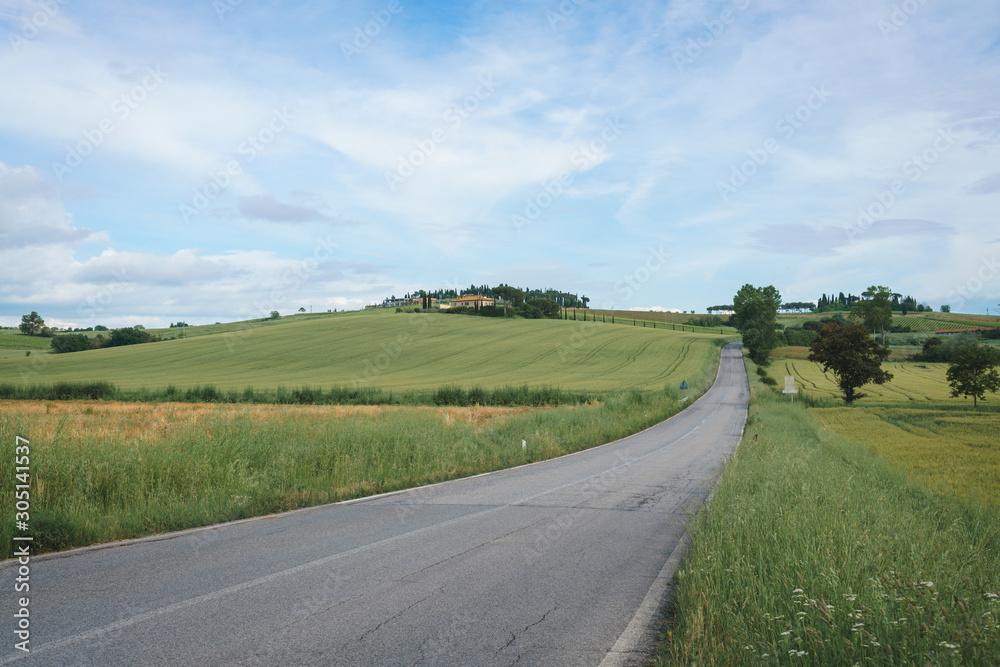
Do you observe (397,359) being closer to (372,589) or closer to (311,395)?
(311,395)

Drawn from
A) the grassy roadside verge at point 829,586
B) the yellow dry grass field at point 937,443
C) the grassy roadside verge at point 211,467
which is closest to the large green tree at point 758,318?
the yellow dry grass field at point 937,443

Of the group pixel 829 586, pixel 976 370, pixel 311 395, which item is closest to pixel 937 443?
pixel 829 586

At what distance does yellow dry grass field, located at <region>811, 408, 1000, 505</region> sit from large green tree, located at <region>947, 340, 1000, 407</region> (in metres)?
4.57

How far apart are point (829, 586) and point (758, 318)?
107643 mm

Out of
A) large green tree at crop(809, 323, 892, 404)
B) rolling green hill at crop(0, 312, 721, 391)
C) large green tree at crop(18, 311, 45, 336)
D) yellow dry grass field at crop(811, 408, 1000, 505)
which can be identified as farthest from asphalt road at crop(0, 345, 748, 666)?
large green tree at crop(18, 311, 45, 336)

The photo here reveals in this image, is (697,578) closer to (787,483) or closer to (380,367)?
(787,483)

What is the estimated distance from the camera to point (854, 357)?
44.8 m

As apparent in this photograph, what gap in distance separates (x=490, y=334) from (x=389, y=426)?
7720 centimetres

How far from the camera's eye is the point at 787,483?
7824mm

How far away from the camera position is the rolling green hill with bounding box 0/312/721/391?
189 ft

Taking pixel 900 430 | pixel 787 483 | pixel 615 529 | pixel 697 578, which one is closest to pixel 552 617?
pixel 697 578

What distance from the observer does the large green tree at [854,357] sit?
146 feet

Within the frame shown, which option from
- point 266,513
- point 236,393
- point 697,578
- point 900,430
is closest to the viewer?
point 697,578

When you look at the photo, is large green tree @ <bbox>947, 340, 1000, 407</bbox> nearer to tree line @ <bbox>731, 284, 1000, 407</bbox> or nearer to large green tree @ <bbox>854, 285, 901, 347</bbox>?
tree line @ <bbox>731, 284, 1000, 407</bbox>
